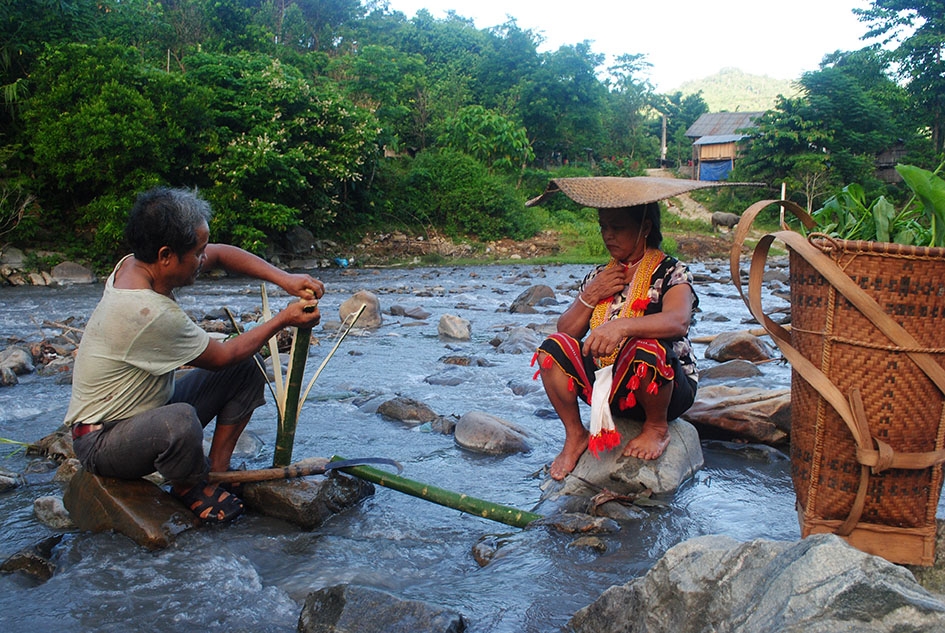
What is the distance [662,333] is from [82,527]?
8.39ft

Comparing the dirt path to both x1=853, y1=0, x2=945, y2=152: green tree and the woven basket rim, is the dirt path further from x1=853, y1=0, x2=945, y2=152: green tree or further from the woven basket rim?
the woven basket rim

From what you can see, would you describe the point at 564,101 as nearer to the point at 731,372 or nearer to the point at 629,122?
the point at 629,122

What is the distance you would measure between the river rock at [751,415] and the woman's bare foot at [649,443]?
751mm

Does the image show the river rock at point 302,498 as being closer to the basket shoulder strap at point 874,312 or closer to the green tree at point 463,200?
the basket shoulder strap at point 874,312

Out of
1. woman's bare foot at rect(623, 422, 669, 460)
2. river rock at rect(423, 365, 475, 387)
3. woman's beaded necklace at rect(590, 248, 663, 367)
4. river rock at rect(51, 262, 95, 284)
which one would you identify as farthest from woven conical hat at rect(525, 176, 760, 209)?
river rock at rect(51, 262, 95, 284)

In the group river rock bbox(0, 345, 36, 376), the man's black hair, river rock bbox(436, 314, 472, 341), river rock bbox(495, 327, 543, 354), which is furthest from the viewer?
river rock bbox(436, 314, 472, 341)

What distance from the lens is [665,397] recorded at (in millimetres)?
3416

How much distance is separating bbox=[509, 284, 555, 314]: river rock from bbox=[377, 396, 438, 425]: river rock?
580cm

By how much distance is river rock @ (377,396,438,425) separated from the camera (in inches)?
189

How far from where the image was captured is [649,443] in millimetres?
3512

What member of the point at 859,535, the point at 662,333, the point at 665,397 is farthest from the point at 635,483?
the point at 859,535

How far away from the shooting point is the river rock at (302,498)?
311cm

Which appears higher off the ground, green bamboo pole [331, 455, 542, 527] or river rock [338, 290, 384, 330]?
green bamboo pole [331, 455, 542, 527]

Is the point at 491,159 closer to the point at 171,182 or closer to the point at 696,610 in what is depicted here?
the point at 171,182
